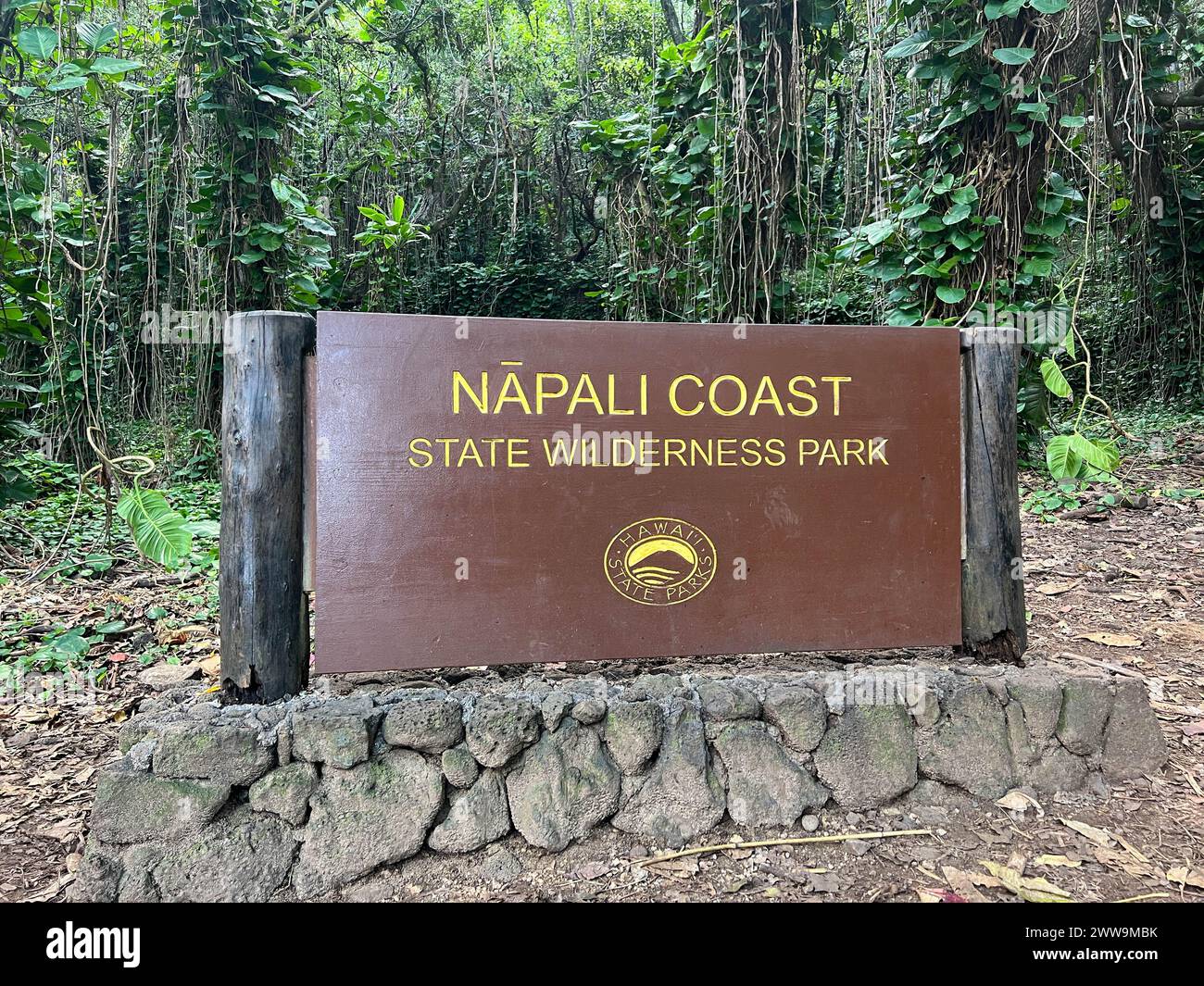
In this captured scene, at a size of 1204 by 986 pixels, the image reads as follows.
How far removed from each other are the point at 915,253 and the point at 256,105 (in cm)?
420

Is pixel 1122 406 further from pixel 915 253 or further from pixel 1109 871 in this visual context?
pixel 1109 871

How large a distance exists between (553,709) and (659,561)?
0.51 m

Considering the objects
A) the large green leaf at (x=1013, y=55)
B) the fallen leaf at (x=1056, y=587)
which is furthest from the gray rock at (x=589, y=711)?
the large green leaf at (x=1013, y=55)

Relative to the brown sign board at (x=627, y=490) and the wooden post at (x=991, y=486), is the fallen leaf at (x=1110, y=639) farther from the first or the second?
the brown sign board at (x=627, y=490)

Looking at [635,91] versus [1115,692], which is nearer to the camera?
[1115,692]

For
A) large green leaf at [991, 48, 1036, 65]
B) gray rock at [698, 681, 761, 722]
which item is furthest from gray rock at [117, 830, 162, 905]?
large green leaf at [991, 48, 1036, 65]

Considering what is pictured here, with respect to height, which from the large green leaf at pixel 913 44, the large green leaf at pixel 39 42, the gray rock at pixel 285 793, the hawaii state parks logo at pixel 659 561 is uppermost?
the large green leaf at pixel 913 44

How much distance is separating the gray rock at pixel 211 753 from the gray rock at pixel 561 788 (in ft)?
2.20

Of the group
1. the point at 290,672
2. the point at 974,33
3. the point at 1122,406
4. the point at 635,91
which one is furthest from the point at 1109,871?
the point at 635,91

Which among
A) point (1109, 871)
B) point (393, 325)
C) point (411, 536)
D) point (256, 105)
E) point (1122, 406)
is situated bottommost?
point (1109, 871)

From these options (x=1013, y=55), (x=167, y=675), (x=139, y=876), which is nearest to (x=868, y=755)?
(x=139, y=876)

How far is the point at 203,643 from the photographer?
11.0ft

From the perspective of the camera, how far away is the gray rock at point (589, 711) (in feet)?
6.95

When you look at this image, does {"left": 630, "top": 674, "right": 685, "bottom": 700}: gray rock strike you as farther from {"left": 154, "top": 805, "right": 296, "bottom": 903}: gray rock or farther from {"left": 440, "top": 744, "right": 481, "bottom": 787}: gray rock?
{"left": 154, "top": 805, "right": 296, "bottom": 903}: gray rock
